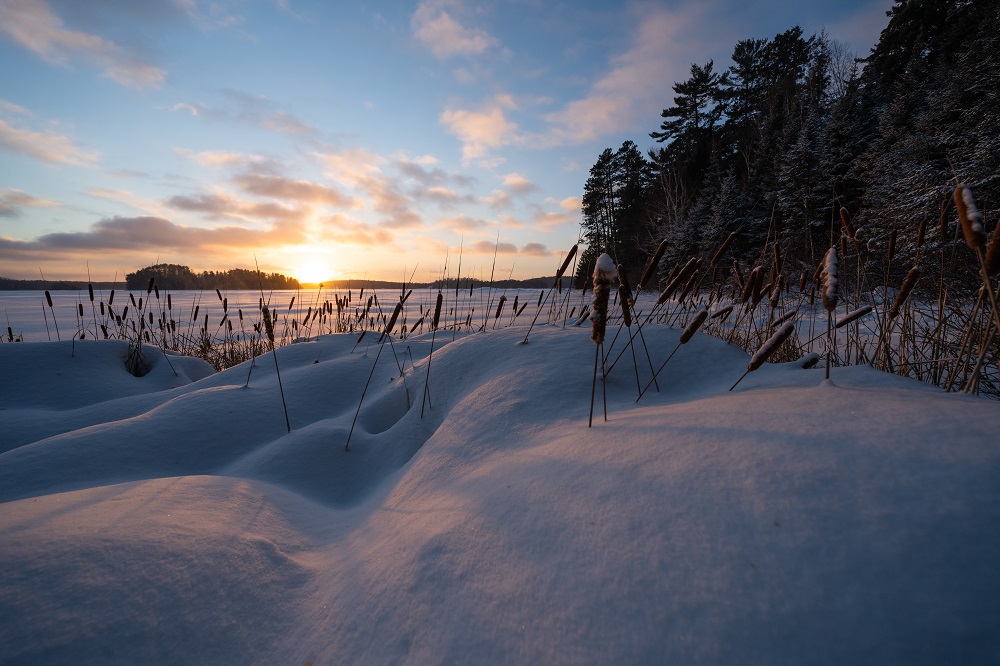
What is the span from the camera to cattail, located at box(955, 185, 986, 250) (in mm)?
856

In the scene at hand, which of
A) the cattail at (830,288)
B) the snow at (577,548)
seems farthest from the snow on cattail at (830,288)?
the snow at (577,548)

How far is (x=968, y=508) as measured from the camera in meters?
0.53

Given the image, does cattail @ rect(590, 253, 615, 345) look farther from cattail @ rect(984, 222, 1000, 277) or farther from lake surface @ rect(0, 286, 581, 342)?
lake surface @ rect(0, 286, 581, 342)

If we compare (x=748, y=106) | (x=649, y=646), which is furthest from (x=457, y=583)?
(x=748, y=106)

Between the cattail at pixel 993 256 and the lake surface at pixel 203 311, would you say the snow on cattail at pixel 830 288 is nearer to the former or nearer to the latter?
the cattail at pixel 993 256

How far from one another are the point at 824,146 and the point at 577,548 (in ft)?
61.1

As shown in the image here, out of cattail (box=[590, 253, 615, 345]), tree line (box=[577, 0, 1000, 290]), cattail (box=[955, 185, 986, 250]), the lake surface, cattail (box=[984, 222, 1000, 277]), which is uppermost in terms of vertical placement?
tree line (box=[577, 0, 1000, 290])

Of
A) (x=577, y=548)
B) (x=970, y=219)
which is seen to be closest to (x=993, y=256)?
(x=970, y=219)

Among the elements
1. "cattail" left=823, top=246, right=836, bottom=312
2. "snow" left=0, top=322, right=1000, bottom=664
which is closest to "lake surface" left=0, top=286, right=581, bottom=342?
"snow" left=0, top=322, right=1000, bottom=664

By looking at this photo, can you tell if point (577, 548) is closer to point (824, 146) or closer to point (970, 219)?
point (970, 219)

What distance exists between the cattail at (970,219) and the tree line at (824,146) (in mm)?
345

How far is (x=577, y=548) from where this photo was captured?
0.65 m

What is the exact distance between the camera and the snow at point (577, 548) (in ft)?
1.54

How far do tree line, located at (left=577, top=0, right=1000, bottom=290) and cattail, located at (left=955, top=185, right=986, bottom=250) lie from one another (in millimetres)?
345
